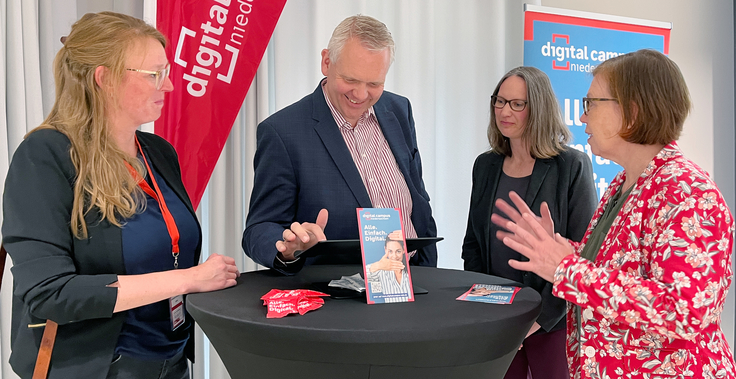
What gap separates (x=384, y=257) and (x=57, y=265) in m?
0.83

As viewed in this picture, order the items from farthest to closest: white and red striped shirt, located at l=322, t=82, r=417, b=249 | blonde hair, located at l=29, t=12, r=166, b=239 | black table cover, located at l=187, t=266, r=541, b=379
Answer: white and red striped shirt, located at l=322, t=82, r=417, b=249, blonde hair, located at l=29, t=12, r=166, b=239, black table cover, located at l=187, t=266, r=541, b=379

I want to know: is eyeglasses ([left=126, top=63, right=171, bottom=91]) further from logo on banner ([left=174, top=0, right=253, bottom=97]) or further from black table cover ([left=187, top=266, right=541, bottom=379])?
logo on banner ([left=174, top=0, right=253, bottom=97])

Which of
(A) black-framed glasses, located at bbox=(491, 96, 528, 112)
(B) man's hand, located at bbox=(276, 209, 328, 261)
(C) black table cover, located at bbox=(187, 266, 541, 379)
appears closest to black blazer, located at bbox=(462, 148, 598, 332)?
(A) black-framed glasses, located at bbox=(491, 96, 528, 112)

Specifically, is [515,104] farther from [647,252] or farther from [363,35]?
[647,252]

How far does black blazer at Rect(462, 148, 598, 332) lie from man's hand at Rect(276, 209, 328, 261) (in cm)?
108

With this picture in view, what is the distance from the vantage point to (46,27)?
109 inches

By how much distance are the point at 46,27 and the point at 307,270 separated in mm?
1860

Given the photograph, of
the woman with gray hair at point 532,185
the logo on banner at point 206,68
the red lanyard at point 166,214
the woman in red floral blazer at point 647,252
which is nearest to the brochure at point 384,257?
the woman in red floral blazer at point 647,252

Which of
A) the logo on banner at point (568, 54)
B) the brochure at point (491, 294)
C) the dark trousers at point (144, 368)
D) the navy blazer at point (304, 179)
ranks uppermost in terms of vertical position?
the logo on banner at point (568, 54)

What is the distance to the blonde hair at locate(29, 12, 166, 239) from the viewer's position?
151 centimetres

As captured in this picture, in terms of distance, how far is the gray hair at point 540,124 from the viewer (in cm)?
262

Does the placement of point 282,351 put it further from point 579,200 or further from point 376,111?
point 579,200

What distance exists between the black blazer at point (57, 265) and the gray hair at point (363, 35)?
995mm

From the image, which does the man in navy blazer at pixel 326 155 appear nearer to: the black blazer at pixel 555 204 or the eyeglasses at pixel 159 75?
the eyeglasses at pixel 159 75
